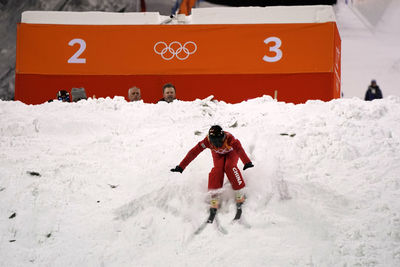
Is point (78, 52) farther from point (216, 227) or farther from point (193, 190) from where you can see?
point (216, 227)

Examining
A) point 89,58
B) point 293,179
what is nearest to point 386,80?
point 89,58

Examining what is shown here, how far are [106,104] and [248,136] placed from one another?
3.29 metres

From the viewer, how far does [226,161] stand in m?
5.27

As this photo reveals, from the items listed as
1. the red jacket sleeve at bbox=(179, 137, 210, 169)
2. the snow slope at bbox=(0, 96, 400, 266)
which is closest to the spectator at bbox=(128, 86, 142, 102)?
the snow slope at bbox=(0, 96, 400, 266)

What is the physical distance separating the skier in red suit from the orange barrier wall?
5771 millimetres

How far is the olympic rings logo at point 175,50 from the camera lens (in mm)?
11156

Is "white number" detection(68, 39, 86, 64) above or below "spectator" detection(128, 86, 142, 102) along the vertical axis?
Result: above

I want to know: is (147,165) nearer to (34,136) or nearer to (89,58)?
(34,136)

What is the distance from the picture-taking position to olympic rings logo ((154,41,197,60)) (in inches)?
439

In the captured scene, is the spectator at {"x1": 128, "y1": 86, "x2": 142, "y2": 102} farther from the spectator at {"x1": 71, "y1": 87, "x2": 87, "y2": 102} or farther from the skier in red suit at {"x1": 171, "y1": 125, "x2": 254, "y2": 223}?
the skier in red suit at {"x1": 171, "y1": 125, "x2": 254, "y2": 223}

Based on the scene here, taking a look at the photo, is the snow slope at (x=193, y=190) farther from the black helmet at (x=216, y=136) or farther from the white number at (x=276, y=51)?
the white number at (x=276, y=51)

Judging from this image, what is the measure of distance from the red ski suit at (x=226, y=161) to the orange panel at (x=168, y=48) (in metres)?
5.98

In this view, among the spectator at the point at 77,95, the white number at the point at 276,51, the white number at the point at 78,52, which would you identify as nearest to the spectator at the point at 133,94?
the spectator at the point at 77,95

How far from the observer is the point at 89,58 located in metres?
11.2
